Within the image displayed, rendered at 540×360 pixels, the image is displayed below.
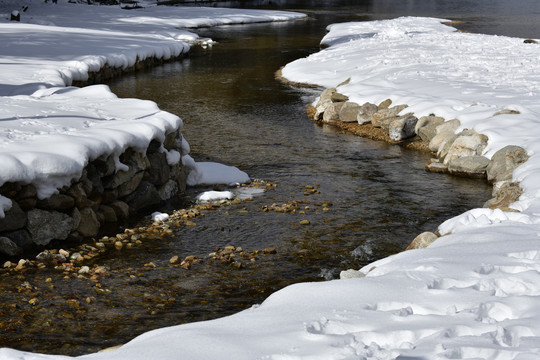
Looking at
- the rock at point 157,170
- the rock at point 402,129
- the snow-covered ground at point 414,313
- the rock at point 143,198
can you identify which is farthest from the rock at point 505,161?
the rock at point 143,198

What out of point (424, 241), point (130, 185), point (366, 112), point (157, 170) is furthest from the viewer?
point (366, 112)

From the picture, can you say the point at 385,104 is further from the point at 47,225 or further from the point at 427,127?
the point at 47,225

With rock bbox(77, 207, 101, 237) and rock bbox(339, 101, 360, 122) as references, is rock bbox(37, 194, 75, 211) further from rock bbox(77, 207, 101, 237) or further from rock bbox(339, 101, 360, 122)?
rock bbox(339, 101, 360, 122)

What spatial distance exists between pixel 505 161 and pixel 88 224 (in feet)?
21.7

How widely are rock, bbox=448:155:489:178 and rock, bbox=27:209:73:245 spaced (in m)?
6.55

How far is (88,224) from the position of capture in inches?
349

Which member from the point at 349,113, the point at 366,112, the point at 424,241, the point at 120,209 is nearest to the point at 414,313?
the point at 424,241

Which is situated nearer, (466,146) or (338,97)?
(466,146)

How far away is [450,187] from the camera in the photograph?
11.3m

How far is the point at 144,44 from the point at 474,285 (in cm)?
2292

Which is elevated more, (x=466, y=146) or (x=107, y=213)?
(x=466, y=146)

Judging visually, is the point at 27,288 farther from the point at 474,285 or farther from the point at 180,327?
the point at 474,285

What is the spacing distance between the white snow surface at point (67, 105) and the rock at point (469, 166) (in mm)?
3593

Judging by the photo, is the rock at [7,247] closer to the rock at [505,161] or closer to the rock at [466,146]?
the rock at [505,161]
